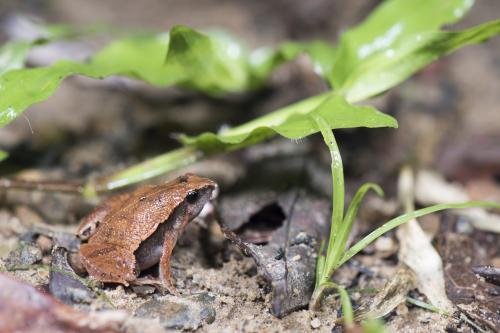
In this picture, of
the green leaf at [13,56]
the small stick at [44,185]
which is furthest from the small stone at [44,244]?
the green leaf at [13,56]

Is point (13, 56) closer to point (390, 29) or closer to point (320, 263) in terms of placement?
point (320, 263)

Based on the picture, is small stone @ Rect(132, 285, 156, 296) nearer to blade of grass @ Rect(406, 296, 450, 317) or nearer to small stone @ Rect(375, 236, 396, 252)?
blade of grass @ Rect(406, 296, 450, 317)

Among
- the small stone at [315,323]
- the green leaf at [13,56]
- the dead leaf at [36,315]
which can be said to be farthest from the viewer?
the green leaf at [13,56]

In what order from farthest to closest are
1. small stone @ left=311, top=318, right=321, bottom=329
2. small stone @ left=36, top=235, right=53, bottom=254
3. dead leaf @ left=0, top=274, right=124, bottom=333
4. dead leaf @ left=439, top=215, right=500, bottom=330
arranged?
1. small stone @ left=36, top=235, right=53, bottom=254
2. dead leaf @ left=439, top=215, right=500, bottom=330
3. small stone @ left=311, top=318, right=321, bottom=329
4. dead leaf @ left=0, top=274, right=124, bottom=333

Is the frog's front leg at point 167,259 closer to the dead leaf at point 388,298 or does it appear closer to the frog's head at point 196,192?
the frog's head at point 196,192

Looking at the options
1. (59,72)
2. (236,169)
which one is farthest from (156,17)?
(59,72)

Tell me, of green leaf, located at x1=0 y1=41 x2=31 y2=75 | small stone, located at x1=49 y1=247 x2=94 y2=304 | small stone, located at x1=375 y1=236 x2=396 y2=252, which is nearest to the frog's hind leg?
small stone, located at x1=49 y1=247 x2=94 y2=304

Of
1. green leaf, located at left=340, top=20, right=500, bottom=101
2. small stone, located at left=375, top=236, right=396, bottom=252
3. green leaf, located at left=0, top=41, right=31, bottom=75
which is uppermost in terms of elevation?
green leaf, located at left=0, top=41, right=31, bottom=75

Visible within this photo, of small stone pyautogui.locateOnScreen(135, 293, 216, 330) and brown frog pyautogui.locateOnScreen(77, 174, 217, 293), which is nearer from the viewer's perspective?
small stone pyautogui.locateOnScreen(135, 293, 216, 330)
